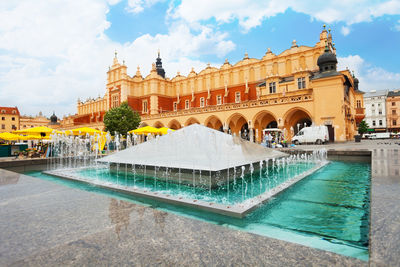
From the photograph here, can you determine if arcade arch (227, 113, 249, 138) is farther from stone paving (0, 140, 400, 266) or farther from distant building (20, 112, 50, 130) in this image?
distant building (20, 112, 50, 130)

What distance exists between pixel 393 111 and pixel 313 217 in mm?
65131

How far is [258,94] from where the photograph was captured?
2853 centimetres

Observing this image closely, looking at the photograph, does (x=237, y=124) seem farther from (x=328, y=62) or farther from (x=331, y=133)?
(x=328, y=62)

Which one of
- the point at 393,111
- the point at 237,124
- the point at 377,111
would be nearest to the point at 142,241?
the point at 237,124

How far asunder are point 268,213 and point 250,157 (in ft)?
11.7

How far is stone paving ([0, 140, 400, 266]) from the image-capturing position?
138 cm

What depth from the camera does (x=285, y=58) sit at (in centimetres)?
2947

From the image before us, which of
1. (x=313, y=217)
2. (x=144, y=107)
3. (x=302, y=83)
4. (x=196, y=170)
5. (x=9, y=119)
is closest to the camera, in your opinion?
(x=313, y=217)

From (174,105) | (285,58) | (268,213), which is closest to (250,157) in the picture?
(268,213)

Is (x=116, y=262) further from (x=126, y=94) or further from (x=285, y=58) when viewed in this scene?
(x=126, y=94)

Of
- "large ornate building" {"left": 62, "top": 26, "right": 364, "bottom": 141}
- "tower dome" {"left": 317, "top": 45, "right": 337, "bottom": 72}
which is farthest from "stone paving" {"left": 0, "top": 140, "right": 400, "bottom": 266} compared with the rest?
"tower dome" {"left": 317, "top": 45, "right": 337, "bottom": 72}

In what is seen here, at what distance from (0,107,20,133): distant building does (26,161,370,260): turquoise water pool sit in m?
76.7

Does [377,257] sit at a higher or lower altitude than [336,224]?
higher

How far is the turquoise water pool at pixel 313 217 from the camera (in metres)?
2.58
